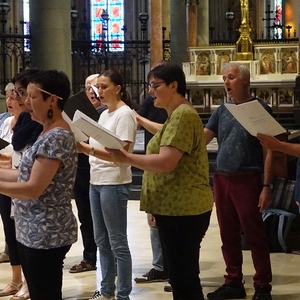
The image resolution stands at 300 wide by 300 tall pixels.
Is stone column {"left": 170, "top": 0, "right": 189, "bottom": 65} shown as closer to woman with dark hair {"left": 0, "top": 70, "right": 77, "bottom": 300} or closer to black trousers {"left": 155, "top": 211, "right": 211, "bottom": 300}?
black trousers {"left": 155, "top": 211, "right": 211, "bottom": 300}

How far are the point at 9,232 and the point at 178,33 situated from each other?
1429cm

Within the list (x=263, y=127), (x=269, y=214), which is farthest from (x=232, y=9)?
(x=263, y=127)

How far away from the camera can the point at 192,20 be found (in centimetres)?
1980

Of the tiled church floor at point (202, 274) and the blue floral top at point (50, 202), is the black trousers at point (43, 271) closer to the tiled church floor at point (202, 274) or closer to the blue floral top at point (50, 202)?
the blue floral top at point (50, 202)

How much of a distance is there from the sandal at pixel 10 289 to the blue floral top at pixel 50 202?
209cm

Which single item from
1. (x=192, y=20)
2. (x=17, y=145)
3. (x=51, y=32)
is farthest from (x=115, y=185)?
(x=192, y=20)

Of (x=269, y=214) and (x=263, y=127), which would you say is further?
(x=269, y=214)

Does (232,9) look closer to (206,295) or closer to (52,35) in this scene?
(52,35)

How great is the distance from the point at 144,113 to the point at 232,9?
23.4 m

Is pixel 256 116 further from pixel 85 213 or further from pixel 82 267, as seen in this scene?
pixel 82 267

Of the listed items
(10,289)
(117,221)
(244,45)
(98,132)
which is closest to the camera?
(98,132)

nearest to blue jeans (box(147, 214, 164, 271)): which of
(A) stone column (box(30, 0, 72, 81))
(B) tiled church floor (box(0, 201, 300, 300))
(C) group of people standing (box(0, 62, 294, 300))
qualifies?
(B) tiled church floor (box(0, 201, 300, 300))

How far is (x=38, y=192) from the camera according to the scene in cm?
353

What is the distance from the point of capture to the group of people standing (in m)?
3.63
